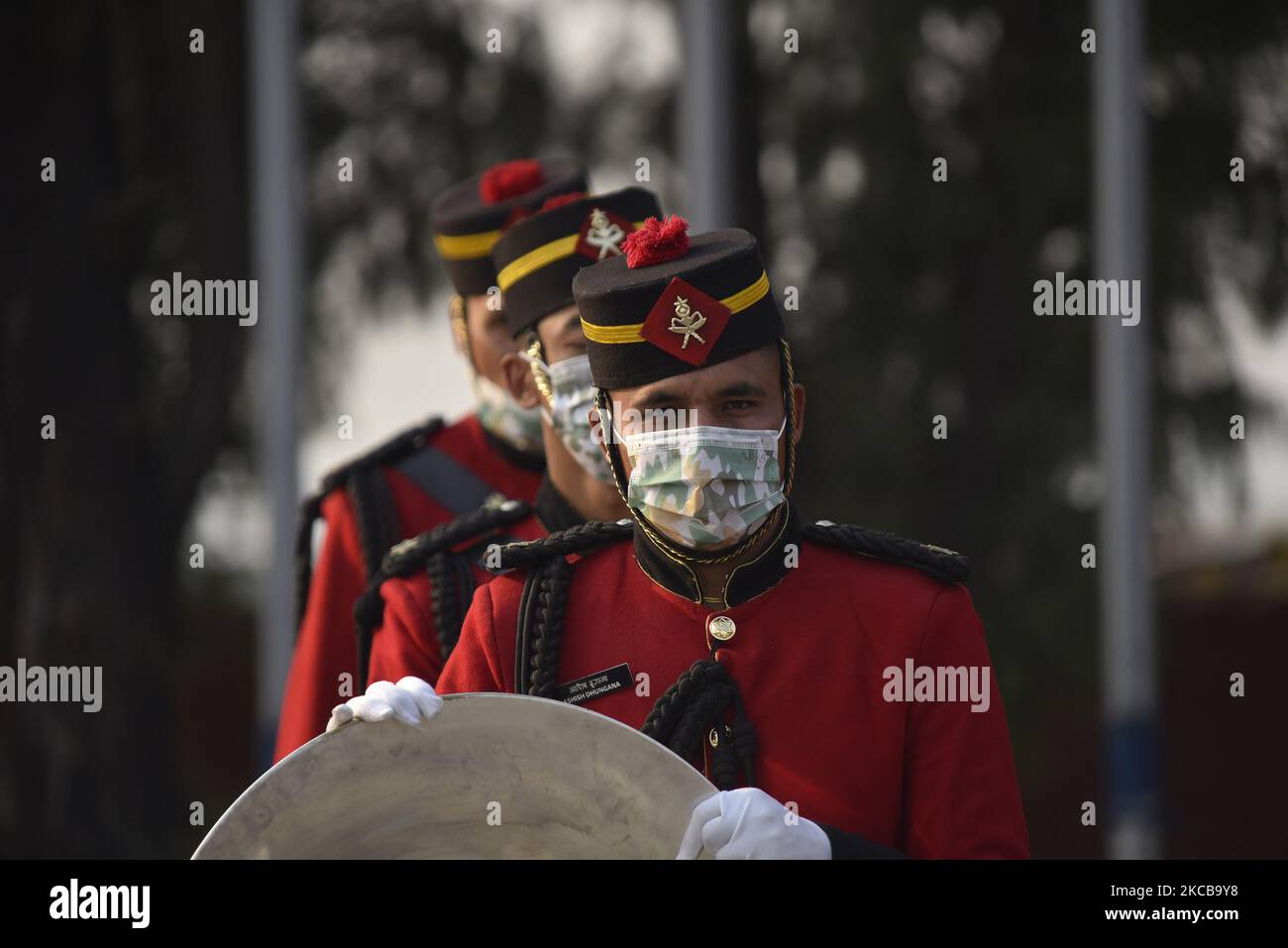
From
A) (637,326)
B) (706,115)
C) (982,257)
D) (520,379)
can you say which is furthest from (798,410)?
(982,257)

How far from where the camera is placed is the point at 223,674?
31.3ft

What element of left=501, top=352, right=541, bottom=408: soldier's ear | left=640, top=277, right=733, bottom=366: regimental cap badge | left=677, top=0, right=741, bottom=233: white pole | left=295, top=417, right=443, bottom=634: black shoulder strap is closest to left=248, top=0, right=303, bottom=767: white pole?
left=677, top=0, right=741, bottom=233: white pole

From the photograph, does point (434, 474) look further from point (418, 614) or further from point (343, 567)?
point (418, 614)

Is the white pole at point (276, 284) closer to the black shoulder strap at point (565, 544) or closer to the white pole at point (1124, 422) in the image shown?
the white pole at point (1124, 422)

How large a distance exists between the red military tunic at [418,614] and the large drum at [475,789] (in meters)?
0.92

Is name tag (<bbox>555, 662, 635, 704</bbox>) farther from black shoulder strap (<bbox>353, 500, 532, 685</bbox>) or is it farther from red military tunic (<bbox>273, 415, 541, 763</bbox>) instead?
red military tunic (<bbox>273, 415, 541, 763</bbox>)

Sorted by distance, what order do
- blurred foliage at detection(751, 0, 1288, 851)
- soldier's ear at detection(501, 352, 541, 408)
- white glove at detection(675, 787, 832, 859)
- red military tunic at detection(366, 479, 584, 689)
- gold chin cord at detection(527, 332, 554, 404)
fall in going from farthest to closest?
blurred foliage at detection(751, 0, 1288, 851)
soldier's ear at detection(501, 352, 541, 408)
gold chin cord at detection(527, 332, 554, 404)
red military tunic at detection(366, 479, 584, 689)
white glove at detection(675, 787, 832, 859)

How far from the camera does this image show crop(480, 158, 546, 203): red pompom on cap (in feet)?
16.4

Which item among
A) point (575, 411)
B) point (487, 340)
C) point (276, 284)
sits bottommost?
point (575, 411)

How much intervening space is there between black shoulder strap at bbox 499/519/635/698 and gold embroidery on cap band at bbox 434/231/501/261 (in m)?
1.62

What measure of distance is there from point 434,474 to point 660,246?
1.72m

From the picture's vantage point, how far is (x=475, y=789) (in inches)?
113

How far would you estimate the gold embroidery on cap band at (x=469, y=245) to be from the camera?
4883mm

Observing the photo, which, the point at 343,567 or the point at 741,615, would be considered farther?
the point at 343,567
